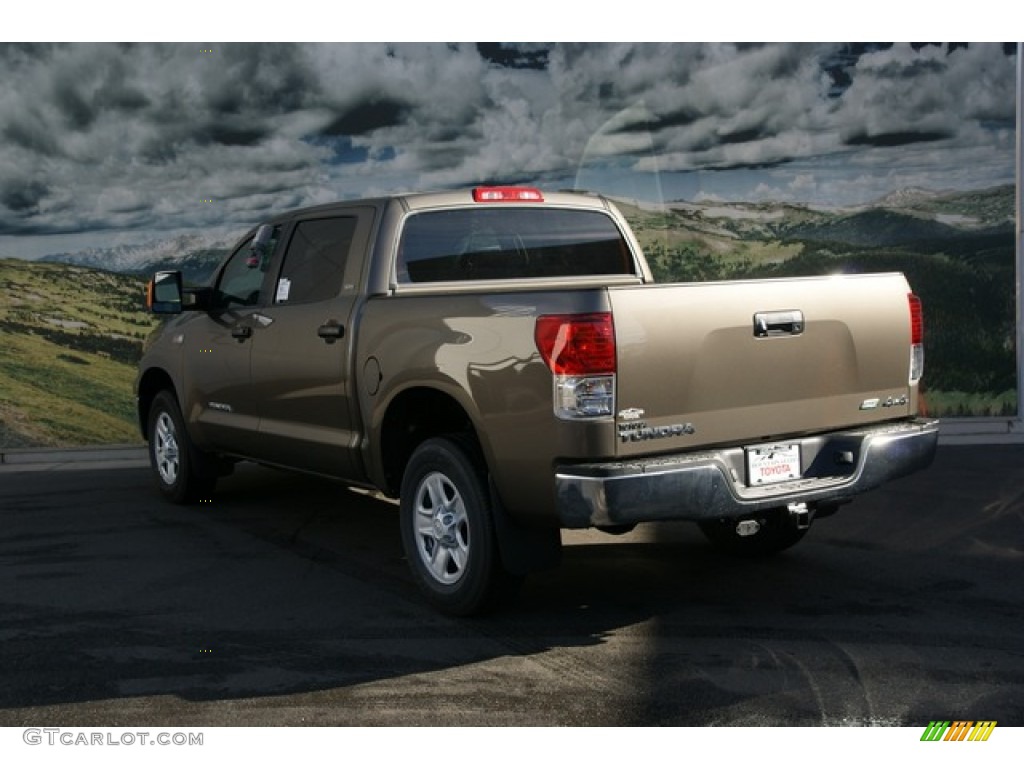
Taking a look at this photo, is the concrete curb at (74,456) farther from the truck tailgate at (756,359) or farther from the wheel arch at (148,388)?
the truck tailgate at (756,359)

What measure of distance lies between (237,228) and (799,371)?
24.9 ft

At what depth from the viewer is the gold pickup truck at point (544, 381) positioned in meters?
4.91

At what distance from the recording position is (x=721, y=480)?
506cm

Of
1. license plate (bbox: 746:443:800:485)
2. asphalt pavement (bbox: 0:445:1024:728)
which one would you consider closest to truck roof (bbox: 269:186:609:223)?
asphalt pavement (bbox: 0:445:1024:728)

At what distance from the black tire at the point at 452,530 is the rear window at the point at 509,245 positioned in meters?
1.10

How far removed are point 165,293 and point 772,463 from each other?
408 centimetres

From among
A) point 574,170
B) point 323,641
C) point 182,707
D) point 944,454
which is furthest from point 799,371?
point 574,170

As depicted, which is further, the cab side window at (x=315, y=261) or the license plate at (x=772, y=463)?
the cab side window at (x=315, y=261)

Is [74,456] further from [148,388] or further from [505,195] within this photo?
[505,195]

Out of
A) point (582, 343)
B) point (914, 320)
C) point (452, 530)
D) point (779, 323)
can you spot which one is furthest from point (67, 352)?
point (914, 320)

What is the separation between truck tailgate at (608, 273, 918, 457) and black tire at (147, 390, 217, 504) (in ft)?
13.9

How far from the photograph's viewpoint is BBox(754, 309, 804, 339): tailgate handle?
5230 mm

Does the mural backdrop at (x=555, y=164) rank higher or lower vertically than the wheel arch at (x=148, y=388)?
higher
